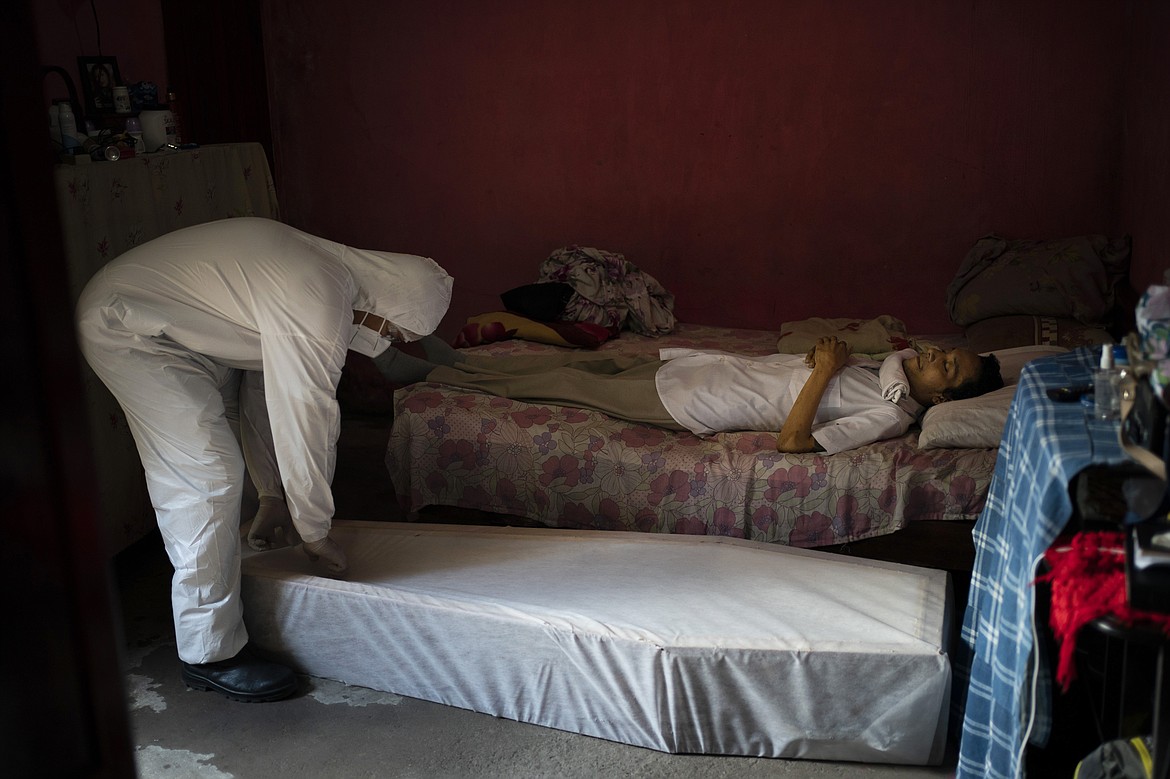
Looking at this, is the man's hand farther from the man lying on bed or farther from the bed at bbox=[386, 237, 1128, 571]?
the bed at bbox=[386, 237, 1128, 571]

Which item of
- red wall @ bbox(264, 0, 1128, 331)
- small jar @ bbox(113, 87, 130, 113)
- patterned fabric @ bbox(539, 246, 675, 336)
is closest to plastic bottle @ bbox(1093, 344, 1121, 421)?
patterned fabric @ bbox(539, 246, 675, 336)

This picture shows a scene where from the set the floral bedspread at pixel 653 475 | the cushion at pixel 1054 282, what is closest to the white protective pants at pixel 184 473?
the floral bedspread at pixel 653 475

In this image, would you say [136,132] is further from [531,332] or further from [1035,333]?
[1035,333]

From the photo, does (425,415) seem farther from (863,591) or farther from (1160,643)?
(1160,643)

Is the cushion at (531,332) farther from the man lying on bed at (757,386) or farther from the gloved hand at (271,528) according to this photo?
the gloved hand at (271,528)

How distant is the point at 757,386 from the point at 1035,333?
3.77ft

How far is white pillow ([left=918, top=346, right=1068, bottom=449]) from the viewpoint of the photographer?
8.80 ft

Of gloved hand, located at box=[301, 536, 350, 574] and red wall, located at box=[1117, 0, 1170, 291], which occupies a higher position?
red wall, located at box=[1117, 0, 1170, 291]

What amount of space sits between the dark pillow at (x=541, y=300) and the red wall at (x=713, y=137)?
2.20 feet

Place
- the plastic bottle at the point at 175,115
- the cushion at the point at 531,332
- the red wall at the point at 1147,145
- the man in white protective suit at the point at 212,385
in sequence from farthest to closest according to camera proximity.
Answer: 1. the cushion at the point at 531,332
2. the plastic bottle at the point at 175,115
3. the red wall at the point at 1147,145
4. the man in white protective suit at the point at 212,385

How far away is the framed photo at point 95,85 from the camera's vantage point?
3.29 metres

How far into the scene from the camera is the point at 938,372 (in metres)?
2.91

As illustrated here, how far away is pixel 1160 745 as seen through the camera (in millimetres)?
1375

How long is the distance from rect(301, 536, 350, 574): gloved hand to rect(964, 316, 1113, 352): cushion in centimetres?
229
